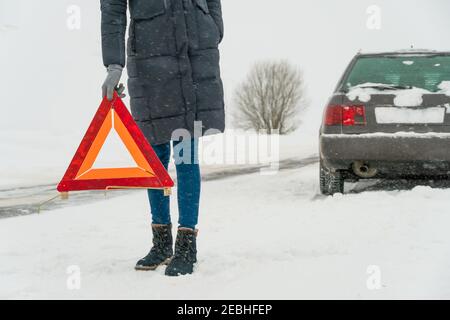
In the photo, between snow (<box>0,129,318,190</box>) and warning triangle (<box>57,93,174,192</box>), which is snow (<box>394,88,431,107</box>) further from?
snow (<box>0,129,318,190</box>)

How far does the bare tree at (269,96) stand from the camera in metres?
60.0

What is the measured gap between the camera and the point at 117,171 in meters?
3.39

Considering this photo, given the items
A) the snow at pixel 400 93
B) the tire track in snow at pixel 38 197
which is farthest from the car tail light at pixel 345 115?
the tire track in snow at pixel 38 197

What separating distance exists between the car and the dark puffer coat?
8.41 ft

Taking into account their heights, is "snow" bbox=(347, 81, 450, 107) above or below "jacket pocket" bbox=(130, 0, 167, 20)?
below

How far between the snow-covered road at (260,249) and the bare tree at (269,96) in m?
54.2

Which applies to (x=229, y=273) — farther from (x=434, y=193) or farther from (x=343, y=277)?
(x=434, y=193)

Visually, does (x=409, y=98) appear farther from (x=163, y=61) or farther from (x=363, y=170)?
(x=163, y=61)

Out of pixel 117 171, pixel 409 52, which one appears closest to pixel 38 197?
pixel 117 171

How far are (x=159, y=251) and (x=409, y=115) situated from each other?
10.3 feet

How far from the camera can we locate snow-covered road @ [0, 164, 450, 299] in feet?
9.86

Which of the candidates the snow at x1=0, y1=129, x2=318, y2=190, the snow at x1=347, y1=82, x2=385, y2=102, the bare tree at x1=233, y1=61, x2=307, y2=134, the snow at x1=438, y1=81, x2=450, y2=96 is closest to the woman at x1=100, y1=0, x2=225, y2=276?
the snow at x1=347, y1=82, x2=385, y2=102

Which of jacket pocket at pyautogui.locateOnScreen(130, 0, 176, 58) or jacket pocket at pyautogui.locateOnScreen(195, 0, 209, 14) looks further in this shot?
jacket pocket at pyautogui.locateOnScreen(195, 0, 209, 14)

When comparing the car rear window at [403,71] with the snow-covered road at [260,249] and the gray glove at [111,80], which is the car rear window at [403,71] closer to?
the snow-covered road at [260,249]
